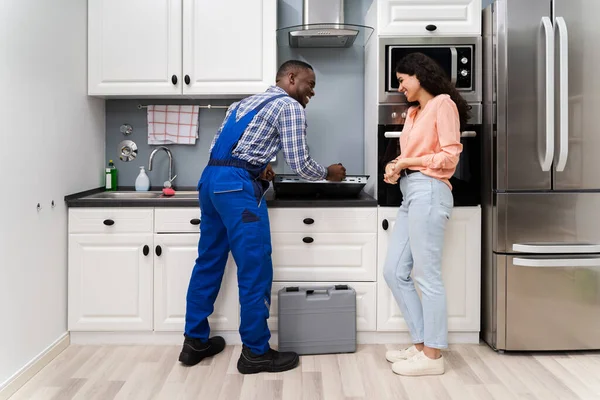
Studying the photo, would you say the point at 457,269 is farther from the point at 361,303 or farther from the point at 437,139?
the point at 437,139

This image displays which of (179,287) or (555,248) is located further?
(179,287)

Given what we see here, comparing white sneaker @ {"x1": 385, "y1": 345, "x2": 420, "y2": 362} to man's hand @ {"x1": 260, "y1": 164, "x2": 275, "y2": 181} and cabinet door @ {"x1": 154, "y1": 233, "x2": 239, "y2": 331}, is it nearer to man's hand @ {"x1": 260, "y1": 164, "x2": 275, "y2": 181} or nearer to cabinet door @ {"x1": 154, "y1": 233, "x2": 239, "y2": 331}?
cabinet door @ {"x1": 154, "y1": 233, "x2": 239, "y2": 331}

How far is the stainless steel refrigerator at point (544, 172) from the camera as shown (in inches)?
110

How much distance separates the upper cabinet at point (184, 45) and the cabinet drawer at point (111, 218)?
73cm

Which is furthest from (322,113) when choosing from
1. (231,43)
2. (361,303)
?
(361,303)

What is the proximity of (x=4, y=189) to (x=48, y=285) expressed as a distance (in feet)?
A: 2.05

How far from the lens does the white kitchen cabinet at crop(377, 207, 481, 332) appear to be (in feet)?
9.84

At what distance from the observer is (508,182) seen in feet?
9.34

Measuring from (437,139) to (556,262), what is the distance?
89cm

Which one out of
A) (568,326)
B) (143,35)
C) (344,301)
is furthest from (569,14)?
(143,35)

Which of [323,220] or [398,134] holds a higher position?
[398,134]

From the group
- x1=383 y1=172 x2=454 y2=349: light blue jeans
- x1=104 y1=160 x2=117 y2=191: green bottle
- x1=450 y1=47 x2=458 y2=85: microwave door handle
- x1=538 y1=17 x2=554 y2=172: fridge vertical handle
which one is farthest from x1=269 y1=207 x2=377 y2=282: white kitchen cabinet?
x1=104 y1=160 x2=117 y2=191: green bottle

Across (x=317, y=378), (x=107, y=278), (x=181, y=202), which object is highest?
(x=181, y=202)

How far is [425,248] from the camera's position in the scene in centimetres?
265
